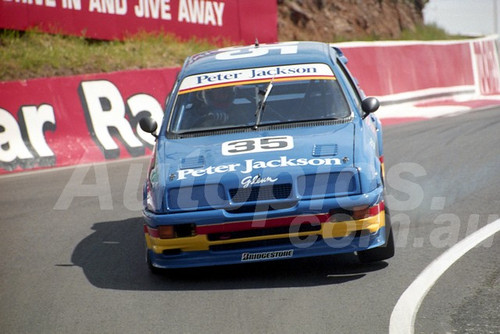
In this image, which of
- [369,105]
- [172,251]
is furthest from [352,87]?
[172,251]

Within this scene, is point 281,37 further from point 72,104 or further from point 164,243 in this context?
point 164,243

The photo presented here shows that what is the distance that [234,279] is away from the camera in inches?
266

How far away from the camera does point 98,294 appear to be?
6531 millimetres

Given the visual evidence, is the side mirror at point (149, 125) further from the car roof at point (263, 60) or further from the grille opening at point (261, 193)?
the grille opening at point (261, 193)

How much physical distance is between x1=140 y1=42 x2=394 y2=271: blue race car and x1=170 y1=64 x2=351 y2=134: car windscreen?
17 millimetres

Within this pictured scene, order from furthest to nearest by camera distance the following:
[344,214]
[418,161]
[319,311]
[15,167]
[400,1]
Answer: [400,1] < [15,167] < [418,161] < [344,214] < [319,311]

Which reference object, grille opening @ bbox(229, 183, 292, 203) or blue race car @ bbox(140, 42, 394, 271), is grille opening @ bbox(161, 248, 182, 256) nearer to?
blue race car @ bbox(140, 42, 394, 271)

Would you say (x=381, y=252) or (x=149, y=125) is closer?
(x=381, y=252)

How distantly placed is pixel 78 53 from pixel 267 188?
11204 mm

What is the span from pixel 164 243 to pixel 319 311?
141cm

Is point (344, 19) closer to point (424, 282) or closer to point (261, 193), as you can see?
point (261, 193)

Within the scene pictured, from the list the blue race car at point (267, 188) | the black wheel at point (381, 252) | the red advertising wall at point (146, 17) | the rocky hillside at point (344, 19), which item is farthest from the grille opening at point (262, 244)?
the rocky hillside at point (344, 19)

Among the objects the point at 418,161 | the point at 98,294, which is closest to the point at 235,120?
the point at 98,294

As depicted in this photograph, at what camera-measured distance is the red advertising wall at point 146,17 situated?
1706 cm
